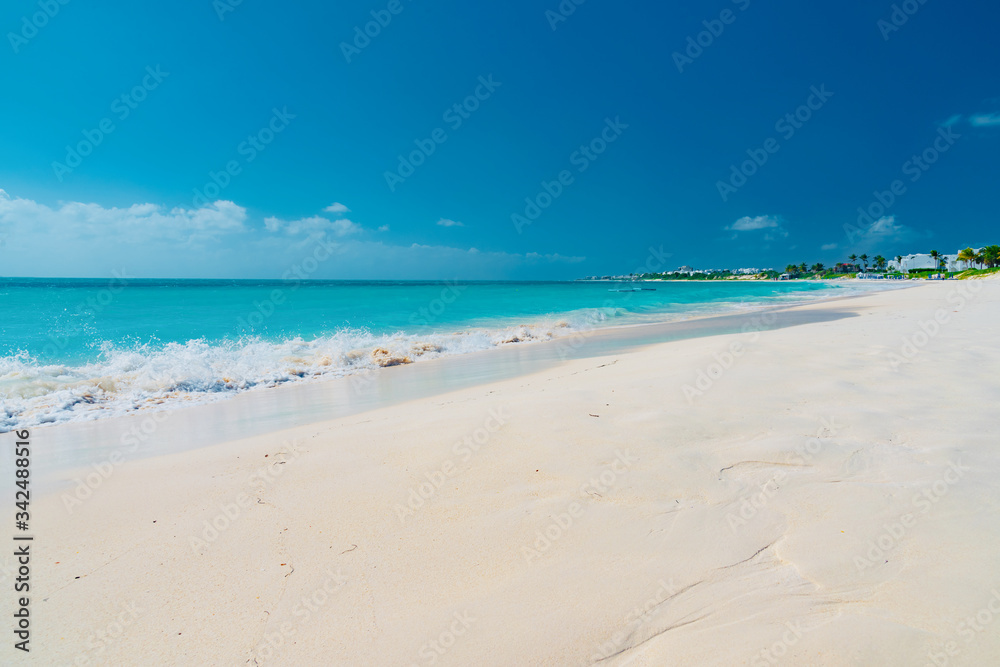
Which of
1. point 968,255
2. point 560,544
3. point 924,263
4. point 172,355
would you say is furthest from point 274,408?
point 924,263

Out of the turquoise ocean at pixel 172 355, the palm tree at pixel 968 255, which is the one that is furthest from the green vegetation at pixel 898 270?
the turquoise ocean at pixel 172 355

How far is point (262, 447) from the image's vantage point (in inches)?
211

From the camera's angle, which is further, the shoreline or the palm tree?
the palm tree

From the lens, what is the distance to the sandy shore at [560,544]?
89.6 inches

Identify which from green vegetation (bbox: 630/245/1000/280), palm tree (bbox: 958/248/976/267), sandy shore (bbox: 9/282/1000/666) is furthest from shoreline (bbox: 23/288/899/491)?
palm tree (bbox: 958/248/976/267)

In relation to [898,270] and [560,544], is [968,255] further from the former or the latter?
[560,544]

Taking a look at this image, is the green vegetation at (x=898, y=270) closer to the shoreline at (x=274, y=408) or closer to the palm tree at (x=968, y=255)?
the palm tree at (x=968, y=255)

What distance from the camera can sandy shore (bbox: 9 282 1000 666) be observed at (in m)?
2.28

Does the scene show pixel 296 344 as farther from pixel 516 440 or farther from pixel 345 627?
pixel 345 627

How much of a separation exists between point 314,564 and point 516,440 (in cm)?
232

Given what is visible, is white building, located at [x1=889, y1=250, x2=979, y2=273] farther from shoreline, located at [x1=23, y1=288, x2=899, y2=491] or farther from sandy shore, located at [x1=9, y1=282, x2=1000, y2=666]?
sandy shore, located at [x1=9, y1=282, x2=1000, y2=666]

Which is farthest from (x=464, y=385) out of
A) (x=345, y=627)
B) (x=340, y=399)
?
(x=345, y=627)

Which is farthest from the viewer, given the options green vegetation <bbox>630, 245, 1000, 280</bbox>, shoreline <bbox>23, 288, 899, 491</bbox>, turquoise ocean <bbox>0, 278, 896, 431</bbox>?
green vegetation <bbox>630, 245, 1000, 280</bbox>

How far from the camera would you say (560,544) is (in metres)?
3.05
